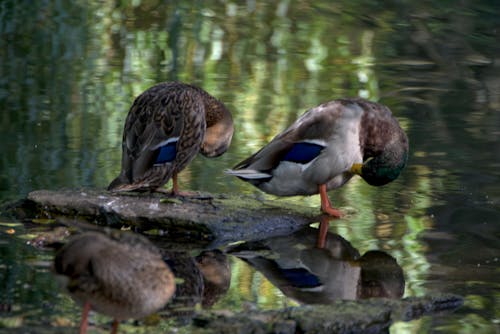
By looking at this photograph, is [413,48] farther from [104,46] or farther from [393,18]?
[104,46]

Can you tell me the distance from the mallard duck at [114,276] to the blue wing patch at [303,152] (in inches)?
119

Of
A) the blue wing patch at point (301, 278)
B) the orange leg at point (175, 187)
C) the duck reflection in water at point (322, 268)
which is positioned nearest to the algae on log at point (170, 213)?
the orange leg at point (175, 187)

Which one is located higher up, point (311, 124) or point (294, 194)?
point (311, 124)

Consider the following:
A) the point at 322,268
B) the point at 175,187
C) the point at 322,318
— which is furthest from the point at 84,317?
the point at 175,187

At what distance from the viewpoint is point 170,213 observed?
7727mm

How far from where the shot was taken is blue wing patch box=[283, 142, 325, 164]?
8078 millimetres

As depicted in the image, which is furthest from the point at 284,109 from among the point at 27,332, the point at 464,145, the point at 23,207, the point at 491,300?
the point at 27,332

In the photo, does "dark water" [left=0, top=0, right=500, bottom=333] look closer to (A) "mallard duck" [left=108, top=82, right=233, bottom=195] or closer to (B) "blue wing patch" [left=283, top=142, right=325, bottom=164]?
(B) "blue wing patch" [left=283, top=142, right=325, bottom=164]

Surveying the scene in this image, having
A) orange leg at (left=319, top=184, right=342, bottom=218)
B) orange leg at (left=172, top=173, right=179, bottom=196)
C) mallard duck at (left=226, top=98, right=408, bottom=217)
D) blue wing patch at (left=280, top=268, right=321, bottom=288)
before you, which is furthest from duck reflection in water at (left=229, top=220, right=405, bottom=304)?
orange leg at (left=172, top=173, right=179, bottom=196)

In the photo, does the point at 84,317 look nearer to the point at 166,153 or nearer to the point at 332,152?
the point at 166,153

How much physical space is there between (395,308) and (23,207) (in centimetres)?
303

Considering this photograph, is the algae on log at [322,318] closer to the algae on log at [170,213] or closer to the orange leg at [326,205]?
the algae on log at [170,213]

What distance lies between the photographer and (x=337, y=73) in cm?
1345

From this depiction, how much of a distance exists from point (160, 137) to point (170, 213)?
0.60 meters
